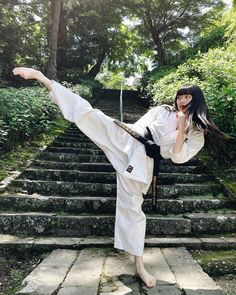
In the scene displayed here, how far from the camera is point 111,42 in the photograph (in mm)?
17609

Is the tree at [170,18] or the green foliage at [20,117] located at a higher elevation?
the tree at [170,18]

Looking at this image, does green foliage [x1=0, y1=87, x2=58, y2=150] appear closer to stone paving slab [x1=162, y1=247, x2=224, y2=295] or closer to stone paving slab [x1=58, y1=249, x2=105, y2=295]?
stone paving slab [x1=58, y1=249, x2=105, y2=295]

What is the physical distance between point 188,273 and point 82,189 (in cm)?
202

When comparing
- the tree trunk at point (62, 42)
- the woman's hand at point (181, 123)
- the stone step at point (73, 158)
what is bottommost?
the stone step at point (73, 158)

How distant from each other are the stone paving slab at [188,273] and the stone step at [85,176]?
1548 mm

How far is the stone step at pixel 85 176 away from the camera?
476 centimetres

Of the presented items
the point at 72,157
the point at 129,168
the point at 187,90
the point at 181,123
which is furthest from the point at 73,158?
the point at 181,123

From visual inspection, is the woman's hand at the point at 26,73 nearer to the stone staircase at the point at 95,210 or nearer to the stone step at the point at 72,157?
the stone staircase at the point at 95,210

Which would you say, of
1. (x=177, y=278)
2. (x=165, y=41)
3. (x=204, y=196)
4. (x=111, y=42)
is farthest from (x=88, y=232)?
(x=165, y=41)

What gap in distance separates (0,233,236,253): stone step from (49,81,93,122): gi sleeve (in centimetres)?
131

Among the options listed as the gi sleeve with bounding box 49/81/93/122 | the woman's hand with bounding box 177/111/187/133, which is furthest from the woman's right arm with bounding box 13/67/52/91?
the woman's hand with bounding box 177/111/187/133

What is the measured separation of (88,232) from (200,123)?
1722mm

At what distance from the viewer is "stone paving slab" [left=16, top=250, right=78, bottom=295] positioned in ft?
8.16

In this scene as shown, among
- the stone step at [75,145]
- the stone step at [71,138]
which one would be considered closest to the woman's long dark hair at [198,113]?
the stone step at [75,145]
